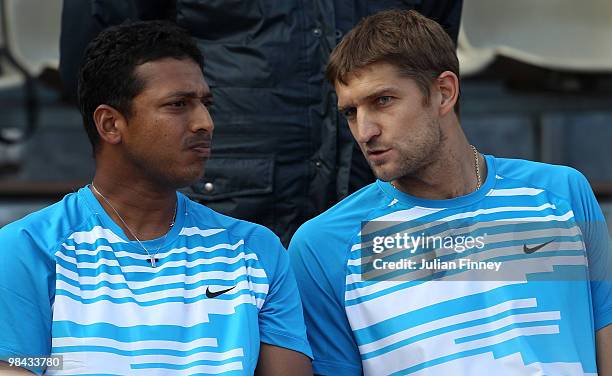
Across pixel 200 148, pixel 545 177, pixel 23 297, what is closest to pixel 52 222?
pixel 23 297

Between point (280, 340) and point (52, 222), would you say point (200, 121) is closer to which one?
point (52, 222)

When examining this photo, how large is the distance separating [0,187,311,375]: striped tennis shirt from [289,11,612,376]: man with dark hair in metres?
0.13

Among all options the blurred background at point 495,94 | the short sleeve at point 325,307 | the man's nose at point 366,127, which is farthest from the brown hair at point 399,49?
the blurred background at point 495,94

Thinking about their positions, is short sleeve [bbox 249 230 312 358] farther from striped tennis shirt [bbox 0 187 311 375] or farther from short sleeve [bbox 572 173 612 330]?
short sleeve [bbox 572 173 612 330]

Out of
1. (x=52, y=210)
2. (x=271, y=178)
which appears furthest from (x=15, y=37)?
(x=52, y=210)

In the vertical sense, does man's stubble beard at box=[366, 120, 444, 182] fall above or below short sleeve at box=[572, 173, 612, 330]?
above

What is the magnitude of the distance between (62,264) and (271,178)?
752mm

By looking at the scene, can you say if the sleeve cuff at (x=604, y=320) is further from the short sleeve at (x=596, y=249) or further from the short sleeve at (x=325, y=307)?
the short sleeve at (x=325, y=307)

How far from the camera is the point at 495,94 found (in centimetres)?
476

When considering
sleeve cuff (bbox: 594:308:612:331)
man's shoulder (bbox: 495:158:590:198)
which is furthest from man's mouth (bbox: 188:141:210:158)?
sleeve cuff (bbox: 594:308:612:331)

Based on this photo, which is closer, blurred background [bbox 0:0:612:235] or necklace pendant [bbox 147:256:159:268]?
necklace pendant [bbox 147:256:159:268]

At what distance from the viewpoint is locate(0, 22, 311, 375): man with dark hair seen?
7.32 ft

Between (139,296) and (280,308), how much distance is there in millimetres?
291

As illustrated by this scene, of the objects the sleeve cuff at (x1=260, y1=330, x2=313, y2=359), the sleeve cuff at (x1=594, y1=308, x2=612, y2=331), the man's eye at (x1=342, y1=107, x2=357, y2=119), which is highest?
the man's eye at (x1=342, y1=107, x2=357, y2=119)
